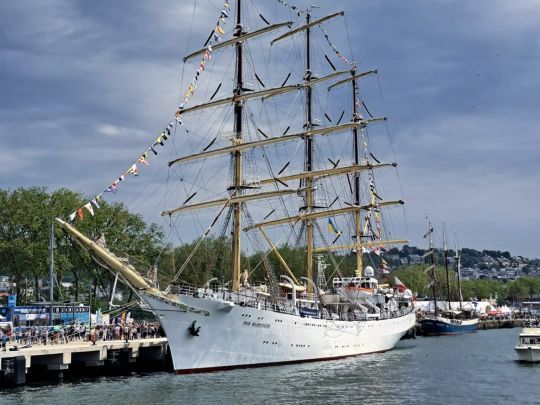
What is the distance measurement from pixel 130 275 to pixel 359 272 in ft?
114

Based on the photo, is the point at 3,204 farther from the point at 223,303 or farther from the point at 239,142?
the point at 223,303

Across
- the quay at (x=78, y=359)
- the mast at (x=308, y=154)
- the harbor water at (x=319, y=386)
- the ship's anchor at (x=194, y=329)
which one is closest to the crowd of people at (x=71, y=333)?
the quay at (x=78, y=359)

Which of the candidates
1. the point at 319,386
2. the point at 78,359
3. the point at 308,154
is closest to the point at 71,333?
the point at 78,359

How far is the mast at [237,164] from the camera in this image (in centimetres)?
4634

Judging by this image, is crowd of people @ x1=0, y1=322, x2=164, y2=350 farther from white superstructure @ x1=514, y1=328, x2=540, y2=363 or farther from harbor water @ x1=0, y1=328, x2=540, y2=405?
white superstructure @ x1=514, y1=328, x2=540, y2=363

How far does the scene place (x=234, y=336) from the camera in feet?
137

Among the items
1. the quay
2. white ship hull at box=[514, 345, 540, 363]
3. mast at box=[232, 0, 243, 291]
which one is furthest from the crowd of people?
white ship hull at box=[514, 345, 540, 363]

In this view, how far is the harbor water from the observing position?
3203 cm

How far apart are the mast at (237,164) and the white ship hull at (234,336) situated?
386 cm

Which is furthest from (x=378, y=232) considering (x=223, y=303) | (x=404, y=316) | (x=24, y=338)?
(x=24, y=338)

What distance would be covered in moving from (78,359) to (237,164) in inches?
683

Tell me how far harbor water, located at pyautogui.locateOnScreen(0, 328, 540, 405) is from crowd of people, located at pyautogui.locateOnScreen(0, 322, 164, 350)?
4535mm

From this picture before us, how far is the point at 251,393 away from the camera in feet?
109

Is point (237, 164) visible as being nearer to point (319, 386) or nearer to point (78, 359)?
point (78, 359)
